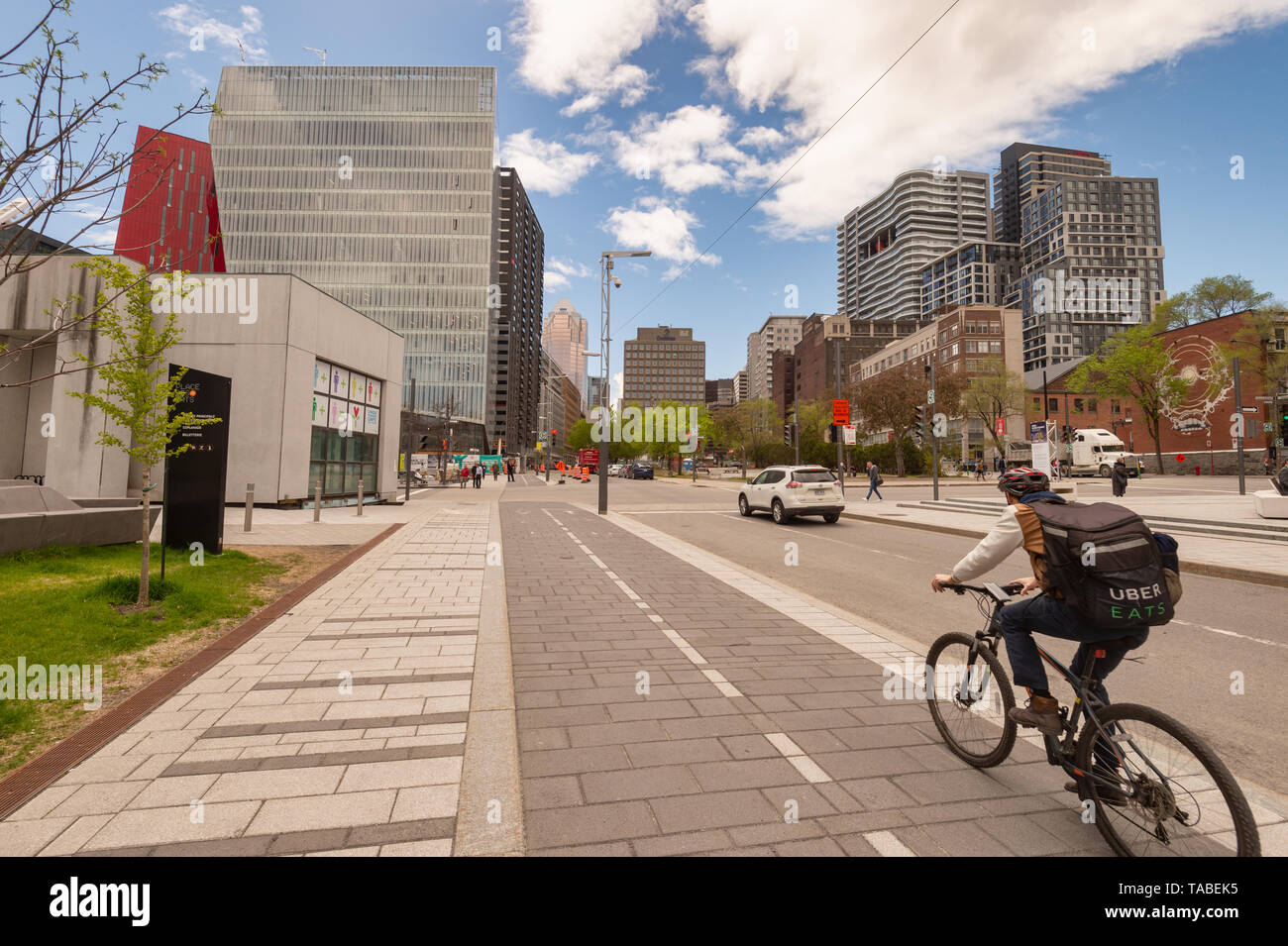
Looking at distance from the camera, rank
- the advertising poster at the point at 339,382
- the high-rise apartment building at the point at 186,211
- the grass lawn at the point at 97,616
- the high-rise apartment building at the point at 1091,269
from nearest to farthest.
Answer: the grass lawn at the point at 97,616 < the advertising poster at the point at 339,382 < the high-rise apartment building at the point at 186,211 < the high-rise apartment building at the point at 1091,269

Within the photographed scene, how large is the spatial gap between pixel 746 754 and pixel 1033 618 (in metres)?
1.62

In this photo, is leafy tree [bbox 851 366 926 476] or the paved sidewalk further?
leafy tree [bbox 851 366 926 476]

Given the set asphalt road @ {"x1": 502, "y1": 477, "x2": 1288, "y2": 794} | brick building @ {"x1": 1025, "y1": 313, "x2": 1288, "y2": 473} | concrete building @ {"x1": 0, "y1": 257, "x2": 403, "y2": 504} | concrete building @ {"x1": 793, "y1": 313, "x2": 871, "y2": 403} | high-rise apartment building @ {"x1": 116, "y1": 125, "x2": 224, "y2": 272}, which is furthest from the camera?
concrete building @ {"x1": 793, "y1": 313, "x2": 871, "y2": 403}

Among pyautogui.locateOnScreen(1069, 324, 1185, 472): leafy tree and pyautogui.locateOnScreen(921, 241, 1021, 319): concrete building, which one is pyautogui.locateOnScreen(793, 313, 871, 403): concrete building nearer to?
pyautogui.locateOnScreen(921, 241, 1021, 319): concrete building

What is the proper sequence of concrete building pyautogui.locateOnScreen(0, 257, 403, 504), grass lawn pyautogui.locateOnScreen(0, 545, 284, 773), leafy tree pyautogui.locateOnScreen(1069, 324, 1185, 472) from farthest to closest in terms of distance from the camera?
leafy tree pyautogui.locateOnScreen(1069, 324, 1185, 472) → concrete building pyautogui.locateOnScreen(0, 257, 403, 504) → grass lawn pyautogui.locateOnScreen(0, 545, 284, 773)

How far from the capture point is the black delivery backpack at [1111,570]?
7.98ft

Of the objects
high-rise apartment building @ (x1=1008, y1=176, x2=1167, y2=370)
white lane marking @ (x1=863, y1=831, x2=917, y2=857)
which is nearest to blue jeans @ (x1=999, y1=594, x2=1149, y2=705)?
white lane marking @ (x1=863, y1=831, x2=917, y2=857)

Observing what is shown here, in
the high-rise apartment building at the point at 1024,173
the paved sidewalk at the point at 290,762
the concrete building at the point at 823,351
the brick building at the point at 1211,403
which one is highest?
the high-rise apartment building at the point at 1024,173

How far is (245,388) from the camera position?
18547mm

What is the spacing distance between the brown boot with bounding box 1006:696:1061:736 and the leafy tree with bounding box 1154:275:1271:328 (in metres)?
66.5

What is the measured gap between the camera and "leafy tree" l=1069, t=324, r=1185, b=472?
51938 millimetres

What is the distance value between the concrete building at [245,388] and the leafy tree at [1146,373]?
2325 inches

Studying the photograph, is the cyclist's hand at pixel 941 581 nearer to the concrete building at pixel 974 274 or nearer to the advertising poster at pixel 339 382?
the advertising poster at pixel 339 382

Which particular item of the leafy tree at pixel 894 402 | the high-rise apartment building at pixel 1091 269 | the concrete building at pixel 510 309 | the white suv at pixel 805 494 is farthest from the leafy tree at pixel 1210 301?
the concrete building at pixel 510 309
